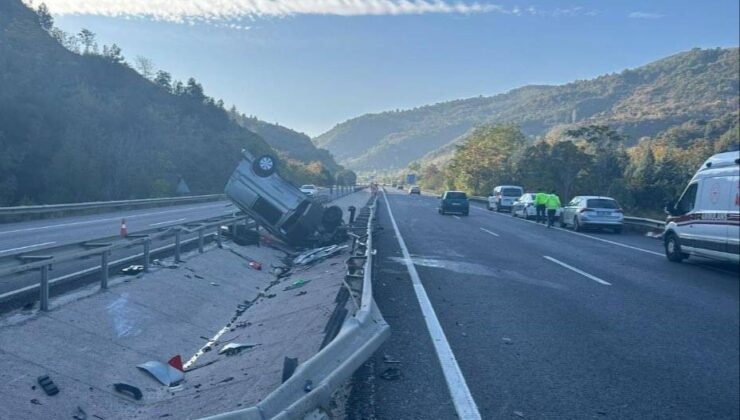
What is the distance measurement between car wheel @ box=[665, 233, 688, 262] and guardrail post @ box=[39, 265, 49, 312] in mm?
13815

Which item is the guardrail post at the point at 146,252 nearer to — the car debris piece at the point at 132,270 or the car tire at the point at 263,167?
the car debris piece at the point at 132,270

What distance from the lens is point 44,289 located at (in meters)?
7.93

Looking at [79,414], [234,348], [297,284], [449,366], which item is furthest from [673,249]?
[79,414]

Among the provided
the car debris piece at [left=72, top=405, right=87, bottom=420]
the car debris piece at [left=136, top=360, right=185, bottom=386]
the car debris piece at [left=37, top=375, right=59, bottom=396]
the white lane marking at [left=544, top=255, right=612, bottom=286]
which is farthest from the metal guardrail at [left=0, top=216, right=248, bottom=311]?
the white lane marking at [left=544, top=255, right=612, bottom=286]

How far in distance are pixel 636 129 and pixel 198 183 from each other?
271 ft

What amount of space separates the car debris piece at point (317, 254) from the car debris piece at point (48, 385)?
1047cm

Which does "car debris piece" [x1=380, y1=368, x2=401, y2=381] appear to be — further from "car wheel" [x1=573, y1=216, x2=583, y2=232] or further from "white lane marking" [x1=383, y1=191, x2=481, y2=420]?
"car wheel" [x1=573, y1=216, x2=583, y2=232]

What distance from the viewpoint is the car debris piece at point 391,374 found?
20.1 ft

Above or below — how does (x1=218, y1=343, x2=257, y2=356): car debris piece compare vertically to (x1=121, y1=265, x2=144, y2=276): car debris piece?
below

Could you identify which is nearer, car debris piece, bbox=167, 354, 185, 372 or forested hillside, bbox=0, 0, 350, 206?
car debris piece, bbox=167, 354, 185, 372

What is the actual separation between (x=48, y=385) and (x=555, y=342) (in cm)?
543

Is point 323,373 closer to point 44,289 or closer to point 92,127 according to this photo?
point 44,289

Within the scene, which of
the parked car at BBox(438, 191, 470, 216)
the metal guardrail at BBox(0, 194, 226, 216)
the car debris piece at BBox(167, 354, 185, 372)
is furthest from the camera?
the parked car at BBox(438, 191, 470, 216)

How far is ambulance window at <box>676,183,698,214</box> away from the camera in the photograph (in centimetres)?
1516
